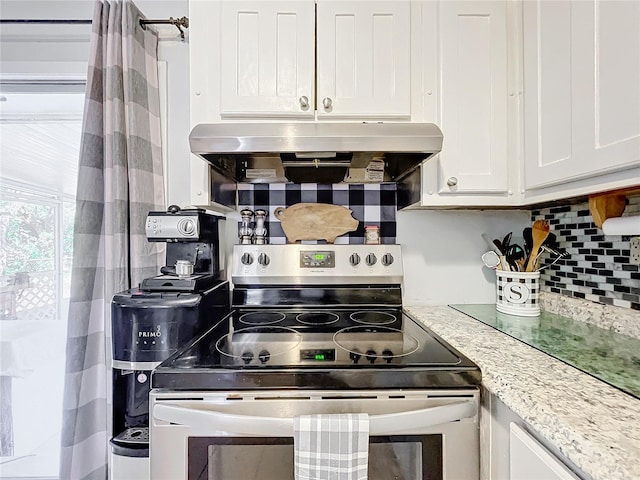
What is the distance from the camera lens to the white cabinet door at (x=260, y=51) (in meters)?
1.18

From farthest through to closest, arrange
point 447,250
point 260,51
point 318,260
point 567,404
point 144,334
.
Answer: point 447,250 < point 318,260 < point 260,51 < point 144,334 < point 567,404

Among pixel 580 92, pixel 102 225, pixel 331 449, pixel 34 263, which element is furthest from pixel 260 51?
pixel 34 263

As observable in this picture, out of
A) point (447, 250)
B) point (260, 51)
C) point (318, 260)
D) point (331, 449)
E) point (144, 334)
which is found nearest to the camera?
point (331, 449)

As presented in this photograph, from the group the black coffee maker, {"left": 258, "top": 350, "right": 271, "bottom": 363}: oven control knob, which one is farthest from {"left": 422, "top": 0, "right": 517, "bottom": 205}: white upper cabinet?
the black coffee maker

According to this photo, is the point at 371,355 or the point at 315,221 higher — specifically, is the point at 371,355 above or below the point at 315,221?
below

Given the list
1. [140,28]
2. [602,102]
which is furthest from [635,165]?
[140,28]

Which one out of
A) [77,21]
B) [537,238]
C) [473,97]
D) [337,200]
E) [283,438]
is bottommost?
[283,438]

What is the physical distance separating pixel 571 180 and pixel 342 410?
0.87 metres

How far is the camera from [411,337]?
1.09 meters

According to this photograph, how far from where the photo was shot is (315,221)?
4.92 ft

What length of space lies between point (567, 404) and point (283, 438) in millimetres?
576

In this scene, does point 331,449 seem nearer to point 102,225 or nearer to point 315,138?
point 315,138

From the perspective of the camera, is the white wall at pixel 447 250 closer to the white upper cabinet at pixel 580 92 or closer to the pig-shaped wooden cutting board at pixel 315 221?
the pig-shaped wooden cutting board at pixel 315 221

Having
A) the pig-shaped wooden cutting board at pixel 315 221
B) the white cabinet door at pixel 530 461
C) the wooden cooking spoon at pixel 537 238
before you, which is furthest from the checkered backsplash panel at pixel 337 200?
the white cabinet door at pixel 530 461
